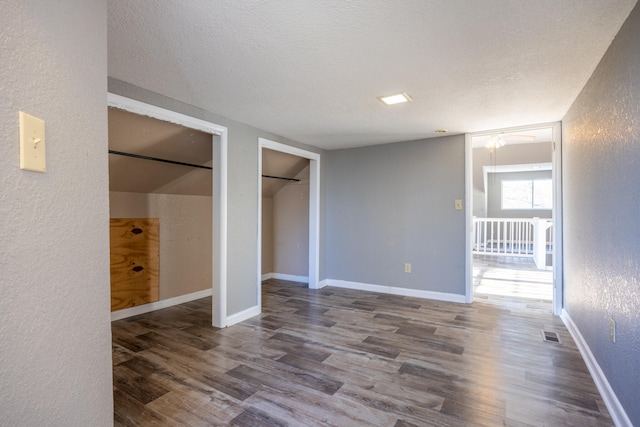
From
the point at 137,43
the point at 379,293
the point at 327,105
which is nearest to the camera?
the point at 137,43

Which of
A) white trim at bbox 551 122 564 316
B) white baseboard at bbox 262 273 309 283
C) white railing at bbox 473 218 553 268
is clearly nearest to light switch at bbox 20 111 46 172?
white trim at bbox 551 122 564 316

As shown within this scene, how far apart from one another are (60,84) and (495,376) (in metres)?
2.77

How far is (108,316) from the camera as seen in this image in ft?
3.49

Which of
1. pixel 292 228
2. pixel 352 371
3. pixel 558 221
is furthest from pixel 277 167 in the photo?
pixel 558 221

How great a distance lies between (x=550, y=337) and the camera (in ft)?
9.85

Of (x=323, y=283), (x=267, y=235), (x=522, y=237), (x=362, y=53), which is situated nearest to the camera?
(x=362, y=53)

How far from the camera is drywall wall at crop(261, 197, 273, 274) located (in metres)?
5.47

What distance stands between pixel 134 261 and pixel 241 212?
1.34 meters

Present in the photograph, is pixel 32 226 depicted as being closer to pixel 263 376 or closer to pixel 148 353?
pixel 263 376

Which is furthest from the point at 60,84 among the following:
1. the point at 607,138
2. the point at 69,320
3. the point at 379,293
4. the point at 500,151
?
the point at 500,151

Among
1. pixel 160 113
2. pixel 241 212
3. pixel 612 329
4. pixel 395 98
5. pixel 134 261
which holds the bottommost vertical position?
pixel 612 329

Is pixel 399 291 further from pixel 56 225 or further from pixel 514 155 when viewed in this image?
pixel 514 155

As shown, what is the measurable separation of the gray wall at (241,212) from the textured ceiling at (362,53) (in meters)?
0.33

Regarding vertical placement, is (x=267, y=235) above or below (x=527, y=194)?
below
